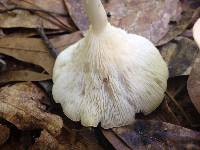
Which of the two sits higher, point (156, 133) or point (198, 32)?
point (198, 32)

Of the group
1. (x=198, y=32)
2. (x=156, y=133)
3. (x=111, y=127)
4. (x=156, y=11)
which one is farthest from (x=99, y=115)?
(x=156, y=11)

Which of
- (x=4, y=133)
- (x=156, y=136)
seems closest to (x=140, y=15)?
(x=156, y=136)

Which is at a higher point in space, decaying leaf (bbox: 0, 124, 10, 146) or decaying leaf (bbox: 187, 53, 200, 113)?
decaying leaf (bbox: 187, 53, 200, 113)

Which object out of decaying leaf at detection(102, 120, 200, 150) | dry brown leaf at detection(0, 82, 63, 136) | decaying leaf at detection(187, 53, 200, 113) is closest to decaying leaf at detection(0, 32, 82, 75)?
dry brown leaf at detection(0, 82, 63, 136)

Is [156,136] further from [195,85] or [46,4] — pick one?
[46,4]

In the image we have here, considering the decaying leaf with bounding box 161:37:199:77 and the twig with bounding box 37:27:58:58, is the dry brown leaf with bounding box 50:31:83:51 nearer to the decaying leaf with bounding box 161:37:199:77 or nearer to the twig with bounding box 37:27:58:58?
the twig with bounding box 37:27:58:58

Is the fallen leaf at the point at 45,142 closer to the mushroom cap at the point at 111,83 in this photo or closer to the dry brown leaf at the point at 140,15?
the mushroom cap at the point at 111,83

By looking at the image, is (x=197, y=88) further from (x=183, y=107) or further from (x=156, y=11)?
(x=156, y=11)
